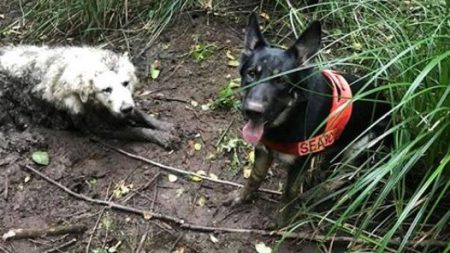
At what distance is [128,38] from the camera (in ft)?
17.2

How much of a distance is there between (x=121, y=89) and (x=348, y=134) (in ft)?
5.24

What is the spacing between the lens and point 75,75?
4.31 meters

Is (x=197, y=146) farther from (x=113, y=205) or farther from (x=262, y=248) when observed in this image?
(x=262, y=248)

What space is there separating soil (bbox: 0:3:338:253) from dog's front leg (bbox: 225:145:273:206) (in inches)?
2.3

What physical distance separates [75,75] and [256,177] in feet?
5.03

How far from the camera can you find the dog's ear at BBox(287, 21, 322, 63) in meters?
3.06

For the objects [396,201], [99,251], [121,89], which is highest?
[396,201]

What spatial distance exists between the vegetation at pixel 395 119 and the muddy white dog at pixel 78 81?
2.13ft

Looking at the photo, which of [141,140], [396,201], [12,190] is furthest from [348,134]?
[12,190]

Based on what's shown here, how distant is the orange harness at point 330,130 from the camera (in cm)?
321

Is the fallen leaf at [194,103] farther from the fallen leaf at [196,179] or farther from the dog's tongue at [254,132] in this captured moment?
the dog's tongue at [254,132]

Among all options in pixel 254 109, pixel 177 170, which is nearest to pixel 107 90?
pixel 177 170

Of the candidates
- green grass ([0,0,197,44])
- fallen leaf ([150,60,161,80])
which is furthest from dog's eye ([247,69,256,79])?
green grass ([0,0,197,44])

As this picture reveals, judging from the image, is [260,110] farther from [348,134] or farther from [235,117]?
[235,117]
